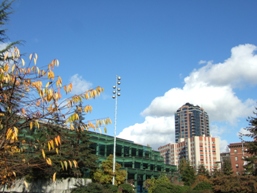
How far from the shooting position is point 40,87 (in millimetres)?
5441

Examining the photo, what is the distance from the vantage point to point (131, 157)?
6231cm

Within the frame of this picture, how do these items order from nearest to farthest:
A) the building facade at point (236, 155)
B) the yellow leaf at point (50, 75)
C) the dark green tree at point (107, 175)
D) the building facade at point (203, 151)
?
the yellow leaf at point (50, 75)
the dark green tree at point (107, 175)
the building facade at point (236, 155)
the building facade at point (203, 151)

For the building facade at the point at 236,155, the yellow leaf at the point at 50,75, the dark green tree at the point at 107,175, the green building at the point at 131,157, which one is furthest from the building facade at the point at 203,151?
the yellow leaf at the point at 50,75

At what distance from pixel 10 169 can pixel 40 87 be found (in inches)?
70.9

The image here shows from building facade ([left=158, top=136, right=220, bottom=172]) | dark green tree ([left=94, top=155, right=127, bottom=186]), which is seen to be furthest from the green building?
building facade ([left=158, top=136, right=220, bottom=172])

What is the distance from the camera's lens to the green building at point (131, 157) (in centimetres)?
5883

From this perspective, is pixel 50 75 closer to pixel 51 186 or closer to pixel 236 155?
pixel 51 186

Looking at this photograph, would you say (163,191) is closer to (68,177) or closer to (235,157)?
(68,177)

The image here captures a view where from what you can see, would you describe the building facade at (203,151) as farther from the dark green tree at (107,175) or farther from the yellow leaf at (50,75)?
the yellow leaf at (50,75)

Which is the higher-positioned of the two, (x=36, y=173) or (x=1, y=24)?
(x=1, y=24)

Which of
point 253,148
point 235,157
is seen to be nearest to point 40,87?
point 253,148

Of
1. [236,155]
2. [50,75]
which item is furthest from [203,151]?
[50,75]

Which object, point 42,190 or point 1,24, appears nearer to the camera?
point 1,24

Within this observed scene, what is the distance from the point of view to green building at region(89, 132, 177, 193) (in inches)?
Answer: 2316
